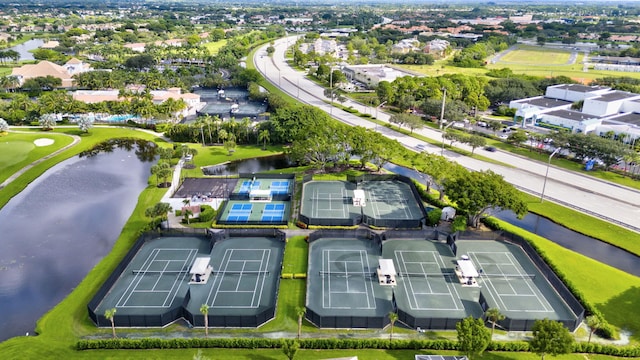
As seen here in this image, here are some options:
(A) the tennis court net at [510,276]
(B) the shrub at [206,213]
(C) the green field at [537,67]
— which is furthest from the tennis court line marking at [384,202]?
(C) the green field at [537,67]

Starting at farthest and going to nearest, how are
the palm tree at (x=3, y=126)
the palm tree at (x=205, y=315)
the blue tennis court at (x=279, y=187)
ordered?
the palm tree at (x=3, y=126)
the blue tennis court at (x=279, y=187)
the palm tree at (x=205, y=315)

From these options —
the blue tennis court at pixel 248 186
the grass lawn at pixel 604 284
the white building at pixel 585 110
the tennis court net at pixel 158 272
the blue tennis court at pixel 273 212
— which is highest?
the white building at pixel 585 110

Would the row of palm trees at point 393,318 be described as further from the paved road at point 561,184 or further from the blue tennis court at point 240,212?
the paved road at point 561,184

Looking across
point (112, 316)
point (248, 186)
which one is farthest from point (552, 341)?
point (248, 186)

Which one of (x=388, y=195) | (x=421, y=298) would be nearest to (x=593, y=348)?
(x=421, y=298)

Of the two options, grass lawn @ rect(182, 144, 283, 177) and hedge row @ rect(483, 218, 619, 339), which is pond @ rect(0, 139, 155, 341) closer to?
grass lawn @ rect(182, 144, 283, 177)

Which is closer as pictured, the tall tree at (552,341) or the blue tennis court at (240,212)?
the tall tree at (552,341)

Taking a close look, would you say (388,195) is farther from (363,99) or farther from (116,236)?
(363,99)
